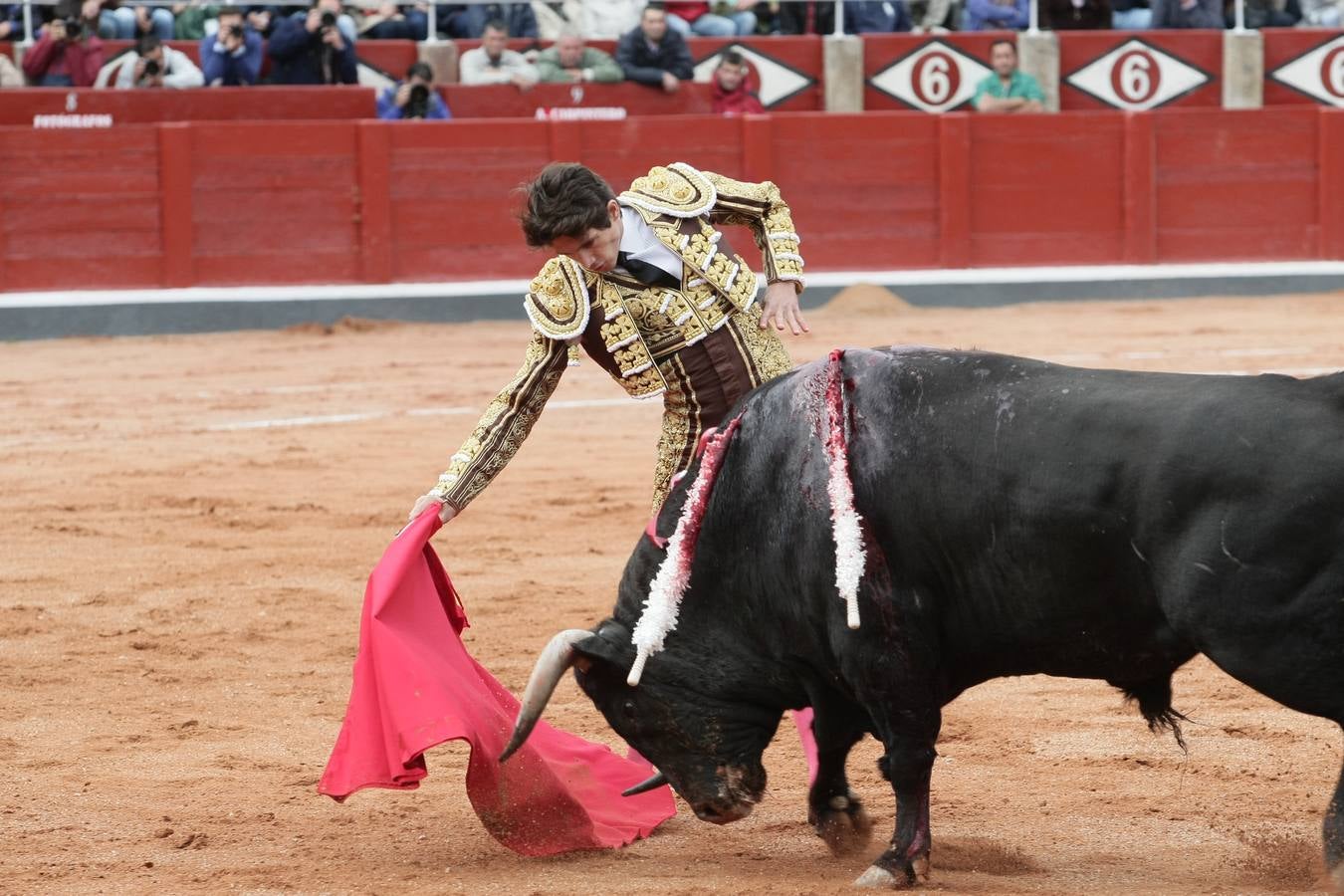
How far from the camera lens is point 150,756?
379 centimetres

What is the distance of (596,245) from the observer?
3.18 meters

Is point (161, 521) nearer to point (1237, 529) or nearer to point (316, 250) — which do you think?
point (1237, 529)

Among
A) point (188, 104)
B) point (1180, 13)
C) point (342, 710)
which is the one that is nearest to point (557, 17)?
point (188, 104)

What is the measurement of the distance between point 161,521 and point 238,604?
1195 mm

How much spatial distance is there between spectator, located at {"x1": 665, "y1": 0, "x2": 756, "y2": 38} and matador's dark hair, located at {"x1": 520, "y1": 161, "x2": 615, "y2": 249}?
9.47 meters

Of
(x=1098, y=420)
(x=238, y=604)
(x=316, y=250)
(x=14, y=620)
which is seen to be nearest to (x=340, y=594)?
(x=238, y=604)

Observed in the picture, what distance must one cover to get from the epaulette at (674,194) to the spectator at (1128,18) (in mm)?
10146

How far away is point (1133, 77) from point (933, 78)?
4.64 feet

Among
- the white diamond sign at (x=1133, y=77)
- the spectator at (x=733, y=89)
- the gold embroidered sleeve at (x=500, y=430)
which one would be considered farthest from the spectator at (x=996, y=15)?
the gold embroidered sleeve at (x=500, y=430)

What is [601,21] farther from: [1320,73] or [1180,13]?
[1320,73]

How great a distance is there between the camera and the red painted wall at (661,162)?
11.0 metres

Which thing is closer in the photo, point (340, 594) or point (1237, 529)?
point (1237, 529)

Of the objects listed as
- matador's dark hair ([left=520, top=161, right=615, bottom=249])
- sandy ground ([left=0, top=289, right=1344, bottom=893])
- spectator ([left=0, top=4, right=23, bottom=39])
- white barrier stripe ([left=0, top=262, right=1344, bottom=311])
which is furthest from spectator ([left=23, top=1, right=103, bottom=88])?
matador's dark hair ([left=520, top=161, right=615, bottom=249])

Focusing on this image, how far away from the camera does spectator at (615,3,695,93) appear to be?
37.6 feet
